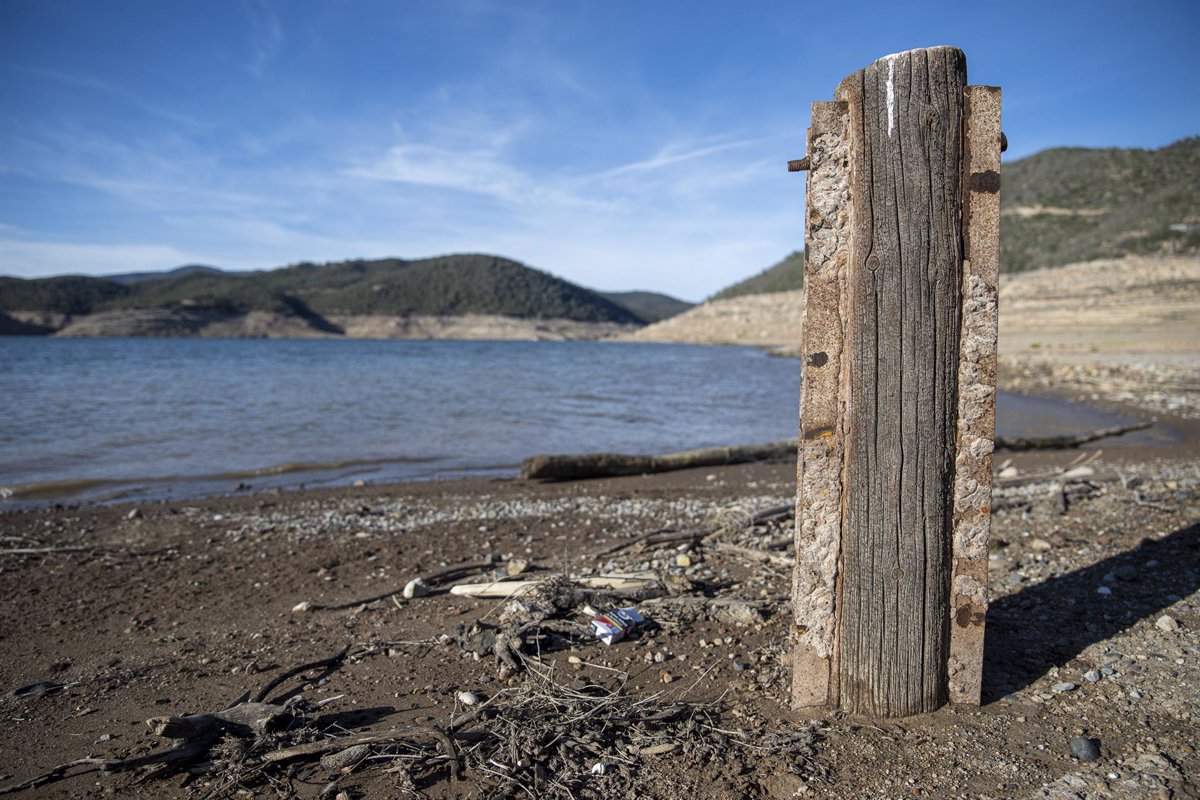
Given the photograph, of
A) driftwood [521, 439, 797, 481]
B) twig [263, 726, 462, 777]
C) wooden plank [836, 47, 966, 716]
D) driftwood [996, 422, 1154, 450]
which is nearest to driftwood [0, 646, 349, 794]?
twig [263, 726, 462, 777]

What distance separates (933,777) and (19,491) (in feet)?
39.0

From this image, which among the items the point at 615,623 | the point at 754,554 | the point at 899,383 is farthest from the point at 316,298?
the point at 899,383

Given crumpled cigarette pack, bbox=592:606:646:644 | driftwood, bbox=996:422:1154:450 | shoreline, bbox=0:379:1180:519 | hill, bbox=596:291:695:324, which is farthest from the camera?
hill, bbox=596:291:695:324

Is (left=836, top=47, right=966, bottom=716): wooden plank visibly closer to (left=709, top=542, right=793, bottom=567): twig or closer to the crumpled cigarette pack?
the crumpled cigarette pack

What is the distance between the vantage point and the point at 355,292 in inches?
3780

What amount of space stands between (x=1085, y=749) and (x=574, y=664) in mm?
2258

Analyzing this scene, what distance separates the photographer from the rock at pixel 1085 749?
2452 millimetres

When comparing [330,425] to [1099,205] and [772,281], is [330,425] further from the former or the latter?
[772,281]

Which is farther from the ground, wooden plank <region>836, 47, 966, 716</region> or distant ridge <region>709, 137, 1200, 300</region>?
distant ridge <region>709, 137, 1200, 300</region>

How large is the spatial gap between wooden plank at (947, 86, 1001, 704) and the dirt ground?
32 centimetres

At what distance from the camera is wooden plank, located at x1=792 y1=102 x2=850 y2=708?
2723 mm

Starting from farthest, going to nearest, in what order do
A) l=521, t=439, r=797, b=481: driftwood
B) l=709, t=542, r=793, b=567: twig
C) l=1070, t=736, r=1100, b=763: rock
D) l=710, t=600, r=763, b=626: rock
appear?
l=521, t=439, r=797, b=481: driftwood < l=709, t=542, r=793, b=567: twig < l=710, t=600, r=763, b=626: rock < l=1070, t=736, r=1100, b=763: rock

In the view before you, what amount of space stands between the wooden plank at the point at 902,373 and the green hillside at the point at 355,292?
89.2 meters

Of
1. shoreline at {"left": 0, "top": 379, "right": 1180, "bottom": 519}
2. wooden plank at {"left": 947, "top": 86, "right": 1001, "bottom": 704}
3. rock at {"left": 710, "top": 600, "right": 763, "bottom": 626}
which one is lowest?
shoreline at {"left": 0, "top": 379, "right": 1180, "bottom": 519}
